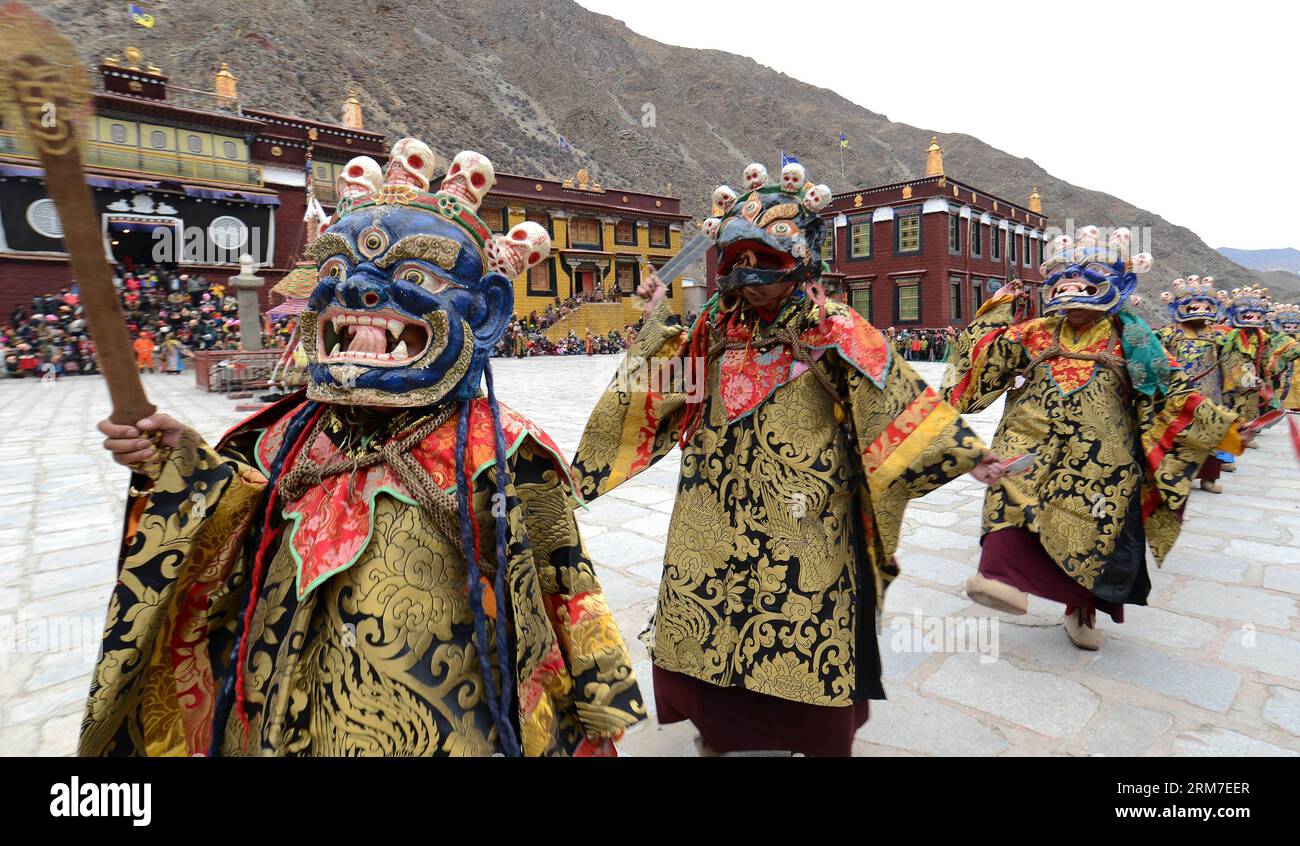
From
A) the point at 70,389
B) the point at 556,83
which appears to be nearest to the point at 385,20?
the point at 556,83

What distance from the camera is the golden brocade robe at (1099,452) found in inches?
140

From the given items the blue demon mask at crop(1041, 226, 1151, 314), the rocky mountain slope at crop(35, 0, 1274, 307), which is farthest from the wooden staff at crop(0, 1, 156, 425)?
the rocky mountain slope at crop(35, 0, 1274, 307)

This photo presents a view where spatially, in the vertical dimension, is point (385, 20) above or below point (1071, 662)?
above

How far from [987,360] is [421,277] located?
11.3 feet

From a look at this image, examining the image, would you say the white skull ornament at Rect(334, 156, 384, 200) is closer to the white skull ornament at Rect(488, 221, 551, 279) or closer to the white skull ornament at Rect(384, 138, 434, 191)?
the white skull ornament at Rect(384, 138, 434, 191)

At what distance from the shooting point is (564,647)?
1.77m

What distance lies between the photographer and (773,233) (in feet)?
7.77

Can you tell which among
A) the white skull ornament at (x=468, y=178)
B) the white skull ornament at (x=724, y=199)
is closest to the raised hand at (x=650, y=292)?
the white skull ornament at (x=724, y=199)

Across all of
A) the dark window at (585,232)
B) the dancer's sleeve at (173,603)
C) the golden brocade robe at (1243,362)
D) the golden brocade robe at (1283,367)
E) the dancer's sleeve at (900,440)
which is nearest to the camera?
the dancer's sleeve at (173,603)

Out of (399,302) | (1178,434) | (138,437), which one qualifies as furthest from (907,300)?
(138,437)

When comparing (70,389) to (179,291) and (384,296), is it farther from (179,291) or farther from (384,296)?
(384,296)

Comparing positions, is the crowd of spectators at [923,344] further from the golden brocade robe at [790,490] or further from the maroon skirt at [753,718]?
the maroon skirt at [753,718]

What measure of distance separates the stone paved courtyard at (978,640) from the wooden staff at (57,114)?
244 centimetres

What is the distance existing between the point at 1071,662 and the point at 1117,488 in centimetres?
95
